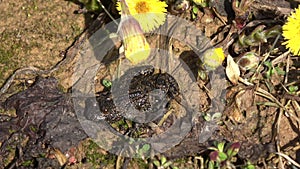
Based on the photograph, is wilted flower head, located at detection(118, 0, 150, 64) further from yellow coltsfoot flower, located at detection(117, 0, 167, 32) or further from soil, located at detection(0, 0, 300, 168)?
soil, located at detection(0, 0, 300, 168)

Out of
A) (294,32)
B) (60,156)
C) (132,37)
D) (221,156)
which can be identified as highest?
(132,37)

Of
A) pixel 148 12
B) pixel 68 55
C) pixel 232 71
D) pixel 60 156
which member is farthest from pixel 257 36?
pixel 60 156

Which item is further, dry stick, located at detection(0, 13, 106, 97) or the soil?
dry stick, located at detection(0, 13, 106, 97)

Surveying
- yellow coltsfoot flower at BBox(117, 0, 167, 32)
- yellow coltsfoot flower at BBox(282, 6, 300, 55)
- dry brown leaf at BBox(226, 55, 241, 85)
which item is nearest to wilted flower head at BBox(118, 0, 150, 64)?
yellow coltsfoot flower at BBox(117, 0, 167, 32)

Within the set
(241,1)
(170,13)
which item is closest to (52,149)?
(170,13)

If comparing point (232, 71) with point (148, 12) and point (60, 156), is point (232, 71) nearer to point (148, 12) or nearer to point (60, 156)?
point (148, 12)

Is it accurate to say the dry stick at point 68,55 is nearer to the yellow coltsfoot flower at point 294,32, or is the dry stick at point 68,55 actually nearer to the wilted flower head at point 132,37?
the wilted flower head at point 132,37
